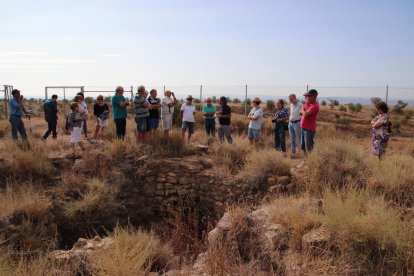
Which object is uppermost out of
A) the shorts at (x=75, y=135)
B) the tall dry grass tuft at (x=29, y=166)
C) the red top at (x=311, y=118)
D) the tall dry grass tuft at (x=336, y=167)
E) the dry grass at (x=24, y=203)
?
the red top at (x=311, y=118)

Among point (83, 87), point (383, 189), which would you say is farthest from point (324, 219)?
point (83, 87)

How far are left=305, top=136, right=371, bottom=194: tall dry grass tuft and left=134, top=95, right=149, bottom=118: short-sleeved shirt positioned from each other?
4719 millimetres

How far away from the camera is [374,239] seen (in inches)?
177

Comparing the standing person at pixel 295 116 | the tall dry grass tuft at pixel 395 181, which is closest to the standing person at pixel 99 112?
the standing person at pixel 295 116

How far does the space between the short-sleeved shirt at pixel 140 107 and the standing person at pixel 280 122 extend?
12.4 feet

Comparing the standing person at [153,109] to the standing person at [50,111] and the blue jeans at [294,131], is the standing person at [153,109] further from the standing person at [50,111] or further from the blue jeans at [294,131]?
the blue jeans at [294,131]

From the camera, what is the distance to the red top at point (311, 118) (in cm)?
850

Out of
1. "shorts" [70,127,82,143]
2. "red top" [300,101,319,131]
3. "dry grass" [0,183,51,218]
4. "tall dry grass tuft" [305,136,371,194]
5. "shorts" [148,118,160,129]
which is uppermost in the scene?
"red top" [300,101,319,131]

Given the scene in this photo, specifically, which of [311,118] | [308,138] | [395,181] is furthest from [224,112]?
[395,181]

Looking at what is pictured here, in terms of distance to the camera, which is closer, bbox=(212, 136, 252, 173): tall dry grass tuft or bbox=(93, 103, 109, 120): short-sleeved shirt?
bbox=(212, 136, 252, 173): tall dry grass tuft

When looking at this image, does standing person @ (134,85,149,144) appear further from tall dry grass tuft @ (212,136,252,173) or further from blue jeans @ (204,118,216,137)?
blue jeans @ (204,118,216,137)

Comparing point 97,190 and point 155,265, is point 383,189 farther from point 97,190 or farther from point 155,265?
point 97,190

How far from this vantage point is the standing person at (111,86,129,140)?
10.0 metres

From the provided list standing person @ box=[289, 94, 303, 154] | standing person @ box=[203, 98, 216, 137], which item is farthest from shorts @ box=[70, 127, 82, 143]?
standing person @ box=[289, 94, 303, 154]
